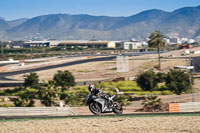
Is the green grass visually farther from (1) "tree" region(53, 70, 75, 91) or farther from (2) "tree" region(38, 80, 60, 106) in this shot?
(2) "tree" region(38, 80, 60, 106)

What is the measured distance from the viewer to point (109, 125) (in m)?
15.6

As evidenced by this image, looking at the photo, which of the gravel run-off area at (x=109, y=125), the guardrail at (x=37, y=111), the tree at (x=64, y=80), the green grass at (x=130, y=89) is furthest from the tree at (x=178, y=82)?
the gravel run-off area at (x=109, y=125)

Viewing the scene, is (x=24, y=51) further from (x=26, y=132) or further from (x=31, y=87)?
(x=26, y=132)

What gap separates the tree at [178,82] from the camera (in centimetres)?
4709

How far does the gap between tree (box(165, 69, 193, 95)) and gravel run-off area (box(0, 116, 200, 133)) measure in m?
30.0

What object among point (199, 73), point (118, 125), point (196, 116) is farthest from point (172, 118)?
point (199, 73)

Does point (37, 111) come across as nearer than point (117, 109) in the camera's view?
No

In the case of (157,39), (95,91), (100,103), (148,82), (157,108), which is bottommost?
(157,108)

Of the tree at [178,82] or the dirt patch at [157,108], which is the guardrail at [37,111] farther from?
the tree at [178,82]

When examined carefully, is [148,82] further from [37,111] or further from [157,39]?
[157,39]

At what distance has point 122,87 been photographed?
54.7 metres

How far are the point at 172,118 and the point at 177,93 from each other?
3017 cm

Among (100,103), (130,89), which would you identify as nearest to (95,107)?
(100,103)

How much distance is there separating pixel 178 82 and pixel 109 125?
1331 inches
